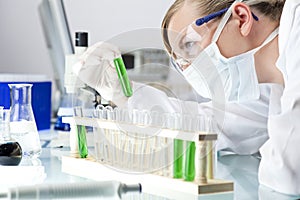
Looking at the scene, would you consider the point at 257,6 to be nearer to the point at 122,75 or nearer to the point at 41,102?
the point at 122,75

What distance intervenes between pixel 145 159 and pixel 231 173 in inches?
10.8

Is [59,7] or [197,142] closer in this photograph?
[197,142]

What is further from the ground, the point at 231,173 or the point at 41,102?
the point at 41,102

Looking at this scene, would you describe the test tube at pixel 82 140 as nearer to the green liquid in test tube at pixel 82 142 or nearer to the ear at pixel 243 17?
the green liquid in test tube at pixel 82 142

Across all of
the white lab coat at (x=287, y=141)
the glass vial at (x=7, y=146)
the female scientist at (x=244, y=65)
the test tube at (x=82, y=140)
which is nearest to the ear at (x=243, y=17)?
the female scientist at (x=244, y=65)

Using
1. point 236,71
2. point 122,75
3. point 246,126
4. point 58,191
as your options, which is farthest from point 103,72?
point 58,191

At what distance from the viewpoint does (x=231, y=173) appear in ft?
4.53

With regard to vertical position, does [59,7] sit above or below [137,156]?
above

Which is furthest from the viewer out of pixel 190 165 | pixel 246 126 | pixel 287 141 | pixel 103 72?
pixel 246 126

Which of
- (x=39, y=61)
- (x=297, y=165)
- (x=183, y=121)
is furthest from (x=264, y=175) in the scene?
(x=39, y=61)

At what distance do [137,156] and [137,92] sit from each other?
10.9 inches

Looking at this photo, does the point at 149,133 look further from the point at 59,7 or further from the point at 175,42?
the point at 59,7

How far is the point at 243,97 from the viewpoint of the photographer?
1619mm

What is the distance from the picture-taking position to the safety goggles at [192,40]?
152 centimetres
